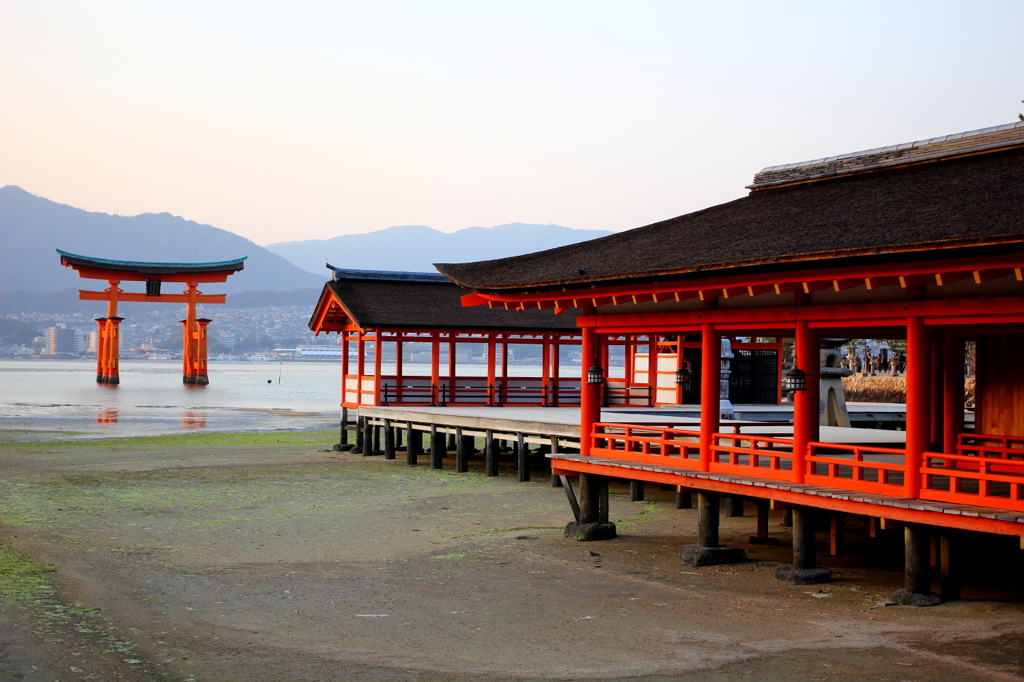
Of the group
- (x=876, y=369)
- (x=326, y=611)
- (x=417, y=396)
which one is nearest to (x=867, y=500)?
(x=326, y=611)

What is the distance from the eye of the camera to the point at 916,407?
10.4 m

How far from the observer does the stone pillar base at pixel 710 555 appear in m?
12.8

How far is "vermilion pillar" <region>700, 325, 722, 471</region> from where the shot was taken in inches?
504

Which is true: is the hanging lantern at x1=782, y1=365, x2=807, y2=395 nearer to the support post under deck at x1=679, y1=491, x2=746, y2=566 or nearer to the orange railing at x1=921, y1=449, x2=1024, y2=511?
the orange railing at x1=921, y1=449, x2=1024, y2=511

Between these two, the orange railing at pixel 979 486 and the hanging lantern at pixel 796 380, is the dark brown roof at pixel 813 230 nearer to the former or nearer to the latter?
the hanging lantern at pixel 796 380

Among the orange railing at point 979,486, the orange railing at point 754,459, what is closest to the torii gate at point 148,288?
the orange railing at point 754,459

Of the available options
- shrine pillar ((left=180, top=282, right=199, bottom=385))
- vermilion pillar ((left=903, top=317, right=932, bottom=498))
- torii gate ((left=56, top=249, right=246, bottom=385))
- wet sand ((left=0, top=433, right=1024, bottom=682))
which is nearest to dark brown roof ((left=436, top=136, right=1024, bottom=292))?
vermilion pillar ((left=903, top=317, right=932, bottom=498))

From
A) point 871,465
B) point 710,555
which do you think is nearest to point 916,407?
point 871,465

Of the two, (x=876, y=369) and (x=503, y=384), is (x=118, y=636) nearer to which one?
(x=503, y=384)

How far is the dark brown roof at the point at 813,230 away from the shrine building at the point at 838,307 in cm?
3

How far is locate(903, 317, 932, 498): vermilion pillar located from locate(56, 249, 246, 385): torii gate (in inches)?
2603

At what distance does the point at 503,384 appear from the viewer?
2920 centimetres

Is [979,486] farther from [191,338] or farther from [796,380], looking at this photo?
[191,338]

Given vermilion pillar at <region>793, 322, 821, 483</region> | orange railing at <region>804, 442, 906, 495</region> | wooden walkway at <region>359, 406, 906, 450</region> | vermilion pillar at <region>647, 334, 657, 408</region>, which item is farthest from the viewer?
vermilion pillar at <region>647, 334, 657, 408</region>
